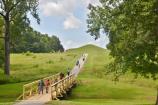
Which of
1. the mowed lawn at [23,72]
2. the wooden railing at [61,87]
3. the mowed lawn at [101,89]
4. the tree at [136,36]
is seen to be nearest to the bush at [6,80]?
the mowed lawn at [23,72]

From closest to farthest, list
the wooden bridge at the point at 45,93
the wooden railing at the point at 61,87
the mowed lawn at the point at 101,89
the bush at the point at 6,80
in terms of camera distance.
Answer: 1. the wooden bridge at the point at 45,93
2. the wooden railing at the point at 61,87
3. the mowed lawn at the point at 101,89
4. the bush at the point at 6,80

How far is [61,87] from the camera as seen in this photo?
1970 inches

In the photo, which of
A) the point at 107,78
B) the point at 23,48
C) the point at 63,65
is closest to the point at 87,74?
the point at 107,78

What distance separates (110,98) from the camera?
54781 millimetres

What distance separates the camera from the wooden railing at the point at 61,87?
44.9 m

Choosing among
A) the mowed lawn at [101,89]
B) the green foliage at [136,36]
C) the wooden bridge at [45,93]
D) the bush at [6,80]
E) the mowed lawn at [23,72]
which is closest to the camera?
the green foliage at [136,36]

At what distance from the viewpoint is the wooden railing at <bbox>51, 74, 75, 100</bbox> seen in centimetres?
4491

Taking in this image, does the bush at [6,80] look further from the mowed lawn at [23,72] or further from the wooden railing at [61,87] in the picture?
the wooden railing at [61,87]

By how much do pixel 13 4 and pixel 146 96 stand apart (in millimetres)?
27606

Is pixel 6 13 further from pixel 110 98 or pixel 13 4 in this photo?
pixel 110 98

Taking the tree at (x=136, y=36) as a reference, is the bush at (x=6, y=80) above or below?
below

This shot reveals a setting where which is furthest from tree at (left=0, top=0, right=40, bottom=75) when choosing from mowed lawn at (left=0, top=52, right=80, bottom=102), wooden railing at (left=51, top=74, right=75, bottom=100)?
wooden railing at (left=51, top=74, right=75, bottom=100)

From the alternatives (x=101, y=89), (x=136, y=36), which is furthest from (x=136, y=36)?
(x=101, y=89)

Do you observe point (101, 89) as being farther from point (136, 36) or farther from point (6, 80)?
point (136, 36)
